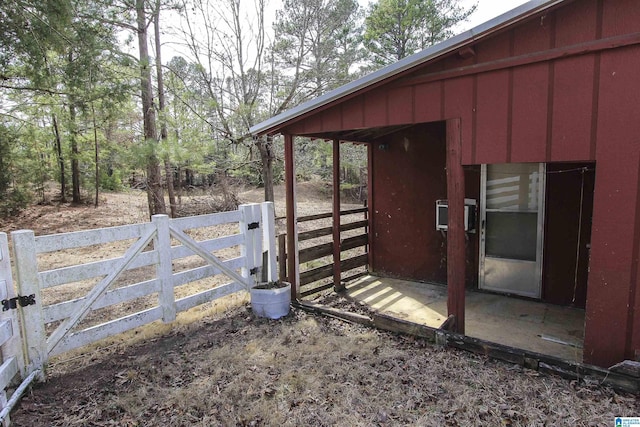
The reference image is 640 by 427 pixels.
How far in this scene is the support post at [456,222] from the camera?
139 inches

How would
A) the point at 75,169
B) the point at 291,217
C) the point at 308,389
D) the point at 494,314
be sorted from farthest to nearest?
1. the point at 75,169
2. the point at 291,217
3. the point at 494,314
4. the point at 308,389

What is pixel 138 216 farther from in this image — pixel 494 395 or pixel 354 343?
pixel 494 395

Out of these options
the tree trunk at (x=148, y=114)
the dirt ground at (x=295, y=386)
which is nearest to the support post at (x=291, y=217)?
the dirt ground at (x=295, y=386)

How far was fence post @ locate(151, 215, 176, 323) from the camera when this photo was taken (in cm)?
402

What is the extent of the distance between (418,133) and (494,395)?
13.0 feet

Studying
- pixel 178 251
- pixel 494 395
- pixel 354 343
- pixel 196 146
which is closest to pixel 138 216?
pixel 196 146

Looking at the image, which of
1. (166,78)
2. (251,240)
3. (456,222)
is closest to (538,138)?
(456,222)

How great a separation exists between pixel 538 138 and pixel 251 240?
3470 mm

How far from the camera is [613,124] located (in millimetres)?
2793

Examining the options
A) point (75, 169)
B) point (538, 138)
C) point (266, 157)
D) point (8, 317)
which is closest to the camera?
point (8, 317)

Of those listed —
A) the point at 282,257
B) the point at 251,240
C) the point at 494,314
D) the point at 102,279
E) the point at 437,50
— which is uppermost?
the point at 437,50

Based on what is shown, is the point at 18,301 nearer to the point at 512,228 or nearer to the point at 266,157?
the point at 512,228

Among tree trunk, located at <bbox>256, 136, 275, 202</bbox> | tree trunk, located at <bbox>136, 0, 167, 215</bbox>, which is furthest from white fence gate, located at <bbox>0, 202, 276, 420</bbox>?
tree trunk, located at <bbox>256, 136, 275, 202</bbox>

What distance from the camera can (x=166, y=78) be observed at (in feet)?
37.6
